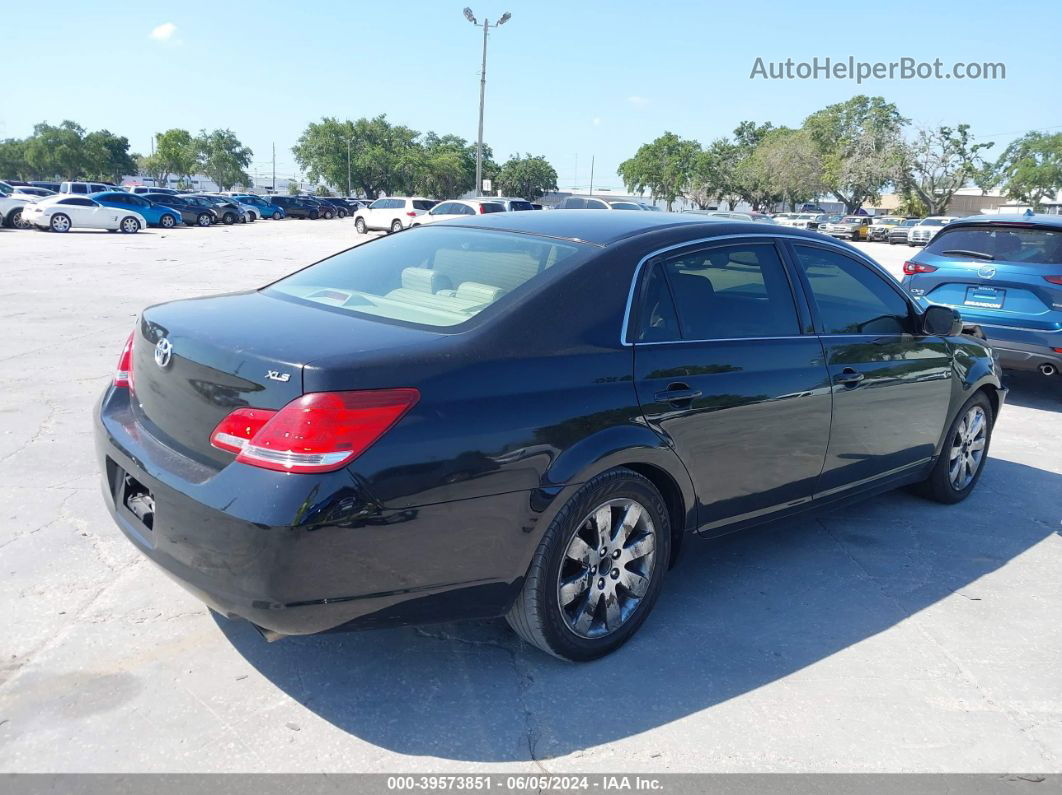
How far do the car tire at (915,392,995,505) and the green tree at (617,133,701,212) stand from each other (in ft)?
314

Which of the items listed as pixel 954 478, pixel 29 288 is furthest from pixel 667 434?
pixel 29 288

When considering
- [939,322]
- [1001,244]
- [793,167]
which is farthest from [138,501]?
[793,167]

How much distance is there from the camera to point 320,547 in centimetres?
255

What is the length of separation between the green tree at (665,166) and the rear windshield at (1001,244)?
92.4 m

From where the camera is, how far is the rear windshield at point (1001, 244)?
7707 mm

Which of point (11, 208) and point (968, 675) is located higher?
point (11, 208)

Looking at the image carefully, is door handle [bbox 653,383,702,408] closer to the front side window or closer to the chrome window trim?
the chrome window trim

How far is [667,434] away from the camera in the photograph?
335 centimetres

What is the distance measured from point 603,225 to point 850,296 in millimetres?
1579

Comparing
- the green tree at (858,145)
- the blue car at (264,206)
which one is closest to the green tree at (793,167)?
the green tree at (858,145)

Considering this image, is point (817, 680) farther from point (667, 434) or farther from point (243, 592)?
point (243, 592)

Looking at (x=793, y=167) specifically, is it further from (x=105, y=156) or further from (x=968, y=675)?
(x=968, y=675)
